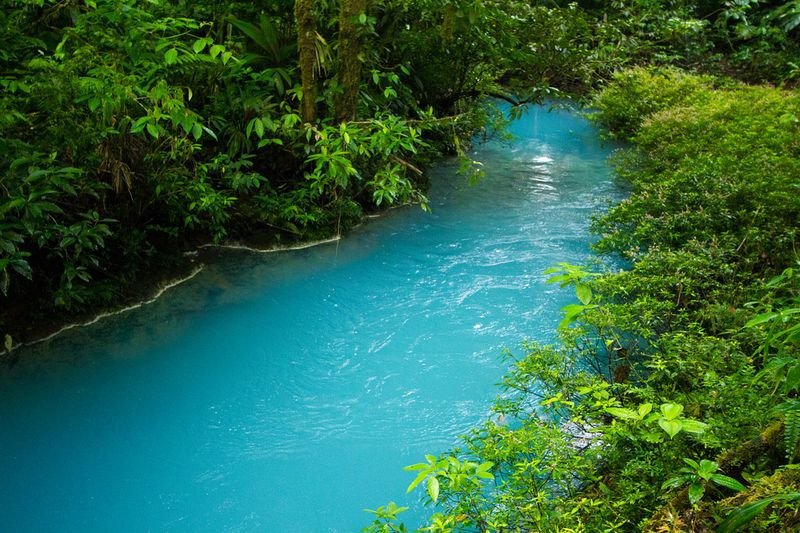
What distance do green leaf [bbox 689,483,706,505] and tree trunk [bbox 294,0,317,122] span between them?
4553 mm

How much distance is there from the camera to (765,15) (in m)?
13.2

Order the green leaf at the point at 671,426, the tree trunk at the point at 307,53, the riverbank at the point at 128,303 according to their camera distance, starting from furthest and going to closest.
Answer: the tree trunk at the point at 307,53 → the riverbank at the point at 128,303 → the green leaf at the point at 671,426

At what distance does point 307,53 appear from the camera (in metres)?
5.51

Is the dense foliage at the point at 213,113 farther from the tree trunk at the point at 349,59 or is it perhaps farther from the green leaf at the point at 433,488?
the green leaf at the point at 433,488

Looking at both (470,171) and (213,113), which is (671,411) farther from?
(470,171)

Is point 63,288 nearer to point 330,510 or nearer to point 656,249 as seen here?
point 330,510

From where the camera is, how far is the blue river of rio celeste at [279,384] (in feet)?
→ 10.6

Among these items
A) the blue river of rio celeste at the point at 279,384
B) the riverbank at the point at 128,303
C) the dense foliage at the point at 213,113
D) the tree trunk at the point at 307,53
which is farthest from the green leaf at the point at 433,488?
the tree trunk at the point at 307,53

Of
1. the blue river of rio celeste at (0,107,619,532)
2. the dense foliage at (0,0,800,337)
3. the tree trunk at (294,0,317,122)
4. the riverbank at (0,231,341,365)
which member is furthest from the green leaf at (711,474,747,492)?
the tree trunk at (294,0,317,122)

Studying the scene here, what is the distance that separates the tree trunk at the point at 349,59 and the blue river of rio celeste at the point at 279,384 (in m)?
1.25

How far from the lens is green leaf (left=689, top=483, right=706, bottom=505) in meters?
2.10

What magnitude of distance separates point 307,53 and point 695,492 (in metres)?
4.67

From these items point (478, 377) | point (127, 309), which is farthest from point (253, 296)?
point (478, 377)

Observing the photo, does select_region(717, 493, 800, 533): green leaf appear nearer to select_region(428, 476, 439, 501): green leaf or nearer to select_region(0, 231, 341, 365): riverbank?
select_region(428, 476, 439, 501): green leaf
